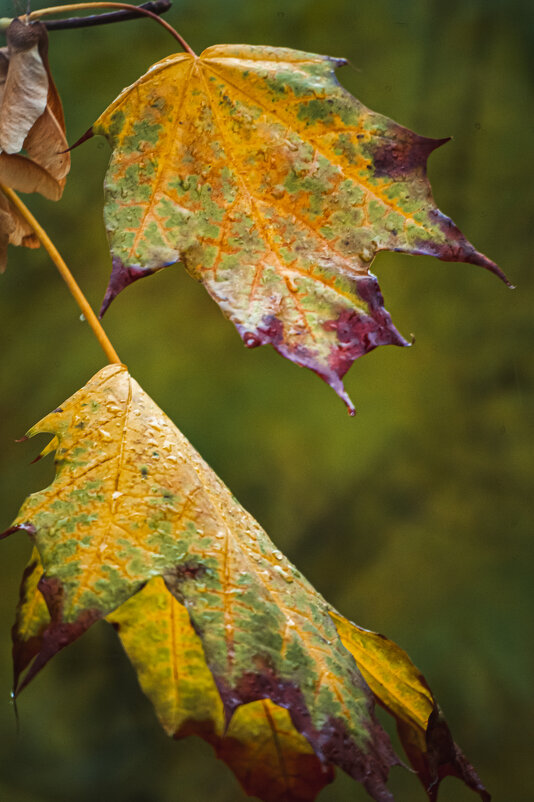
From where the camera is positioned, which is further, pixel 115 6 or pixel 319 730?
pixel 115 6

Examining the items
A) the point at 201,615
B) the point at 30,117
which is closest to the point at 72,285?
the point at 30,117

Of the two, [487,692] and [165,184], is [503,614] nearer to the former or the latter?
[487,692]

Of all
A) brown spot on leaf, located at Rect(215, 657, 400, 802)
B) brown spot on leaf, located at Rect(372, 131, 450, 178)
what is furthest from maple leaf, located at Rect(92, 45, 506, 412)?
brown spot on leaf, located at Rect(215, 657, 400, 802)

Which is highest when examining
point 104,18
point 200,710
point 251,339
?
point 104,18

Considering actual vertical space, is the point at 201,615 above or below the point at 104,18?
below

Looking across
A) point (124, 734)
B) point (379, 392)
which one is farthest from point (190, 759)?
point (379, 392)

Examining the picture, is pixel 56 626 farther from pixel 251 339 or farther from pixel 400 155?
pixel 400 155

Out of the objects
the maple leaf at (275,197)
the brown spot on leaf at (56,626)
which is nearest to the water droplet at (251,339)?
the maple leaf at (275,197)
